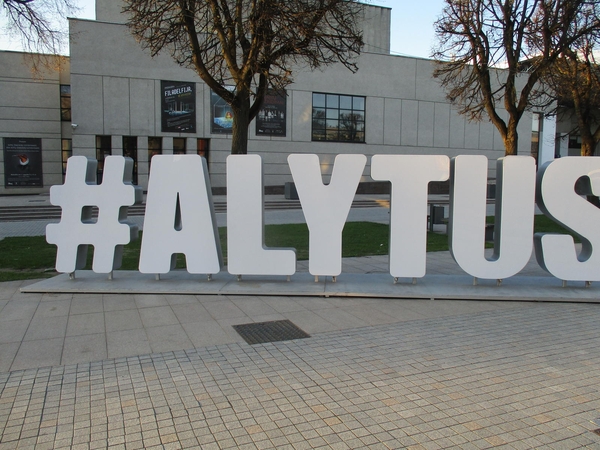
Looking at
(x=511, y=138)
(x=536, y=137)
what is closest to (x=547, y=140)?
(x=536, y=137)

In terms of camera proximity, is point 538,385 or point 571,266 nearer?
point 538,385

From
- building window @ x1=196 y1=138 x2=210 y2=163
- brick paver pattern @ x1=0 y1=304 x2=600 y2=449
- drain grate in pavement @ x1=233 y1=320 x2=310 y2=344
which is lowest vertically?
drain grate in pavement @ x1=233 y1=320 x2=310 y2=344

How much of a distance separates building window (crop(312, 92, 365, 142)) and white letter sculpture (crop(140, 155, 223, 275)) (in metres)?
27.2

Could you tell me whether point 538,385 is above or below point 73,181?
below

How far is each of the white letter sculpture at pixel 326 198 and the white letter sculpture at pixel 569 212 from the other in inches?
123

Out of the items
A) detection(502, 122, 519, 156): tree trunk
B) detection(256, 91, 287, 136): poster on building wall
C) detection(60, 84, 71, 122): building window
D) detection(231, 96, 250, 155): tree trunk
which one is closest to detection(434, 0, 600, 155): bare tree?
detection(502, 122, 519, 156): tree trunk

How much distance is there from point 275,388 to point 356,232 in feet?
42.4

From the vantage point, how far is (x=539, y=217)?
2248 cm

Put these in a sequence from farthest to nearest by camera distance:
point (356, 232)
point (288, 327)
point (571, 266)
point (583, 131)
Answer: point (583, 131) < point (356, 232) < point (571, 266) < point (288, 327)

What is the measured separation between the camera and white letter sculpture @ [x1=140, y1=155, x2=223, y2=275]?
841 centimetres

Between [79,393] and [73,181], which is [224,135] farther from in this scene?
[79,393]

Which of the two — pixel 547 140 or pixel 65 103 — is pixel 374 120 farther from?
pixel 65 103

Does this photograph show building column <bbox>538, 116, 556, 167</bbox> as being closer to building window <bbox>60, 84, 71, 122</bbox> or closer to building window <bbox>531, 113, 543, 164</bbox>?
building window <bbox>531, 113, 543, 164</bbox>

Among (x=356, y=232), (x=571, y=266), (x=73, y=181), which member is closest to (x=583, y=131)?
(x=356, y=232)
